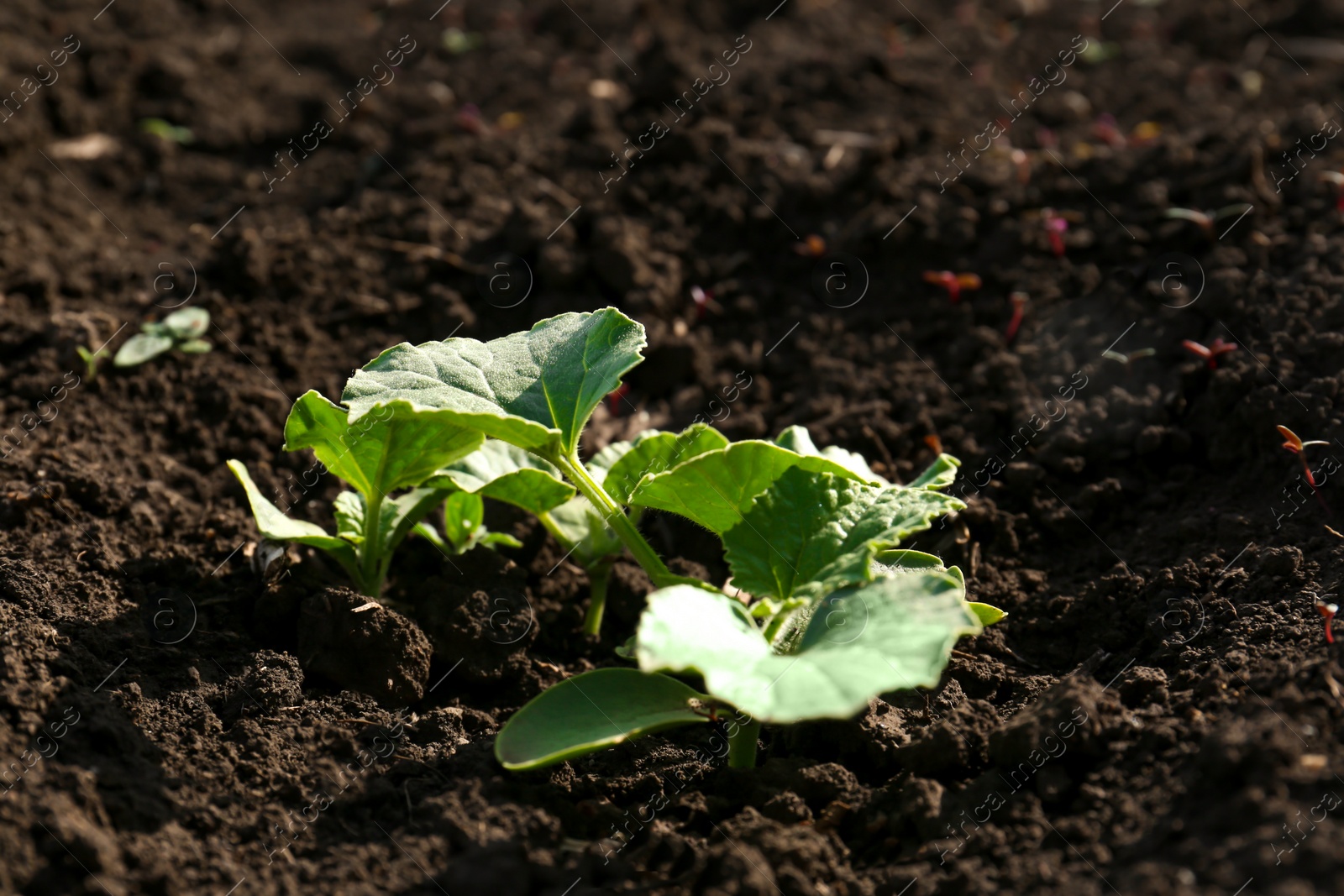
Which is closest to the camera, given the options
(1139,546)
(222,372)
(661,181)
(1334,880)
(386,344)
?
(1334,880)

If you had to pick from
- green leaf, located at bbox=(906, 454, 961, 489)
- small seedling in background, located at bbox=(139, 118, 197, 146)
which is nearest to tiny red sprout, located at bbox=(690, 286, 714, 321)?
green leaf, located at bbox=(906, 454, 961, 489)

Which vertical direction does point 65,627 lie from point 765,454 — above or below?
above

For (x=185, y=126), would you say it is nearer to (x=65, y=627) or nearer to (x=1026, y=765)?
(x=65, y=627)

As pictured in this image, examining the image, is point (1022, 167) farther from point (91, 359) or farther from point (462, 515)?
point (91, 359)

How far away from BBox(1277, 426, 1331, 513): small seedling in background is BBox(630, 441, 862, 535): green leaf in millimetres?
1087

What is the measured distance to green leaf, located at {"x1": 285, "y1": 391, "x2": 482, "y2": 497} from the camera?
7.65 ft

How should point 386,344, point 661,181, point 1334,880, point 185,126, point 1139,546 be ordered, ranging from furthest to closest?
point 185,126 < point 661,181 < point 386,344 < point 1139,546 < point 1334,880

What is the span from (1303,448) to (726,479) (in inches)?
60.3

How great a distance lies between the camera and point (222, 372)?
3.31 m

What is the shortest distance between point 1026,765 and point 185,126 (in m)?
4.41

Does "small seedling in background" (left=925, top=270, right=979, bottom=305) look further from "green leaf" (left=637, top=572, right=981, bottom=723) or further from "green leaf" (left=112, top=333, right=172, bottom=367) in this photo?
"green leaf" (left=112, top=333, right=172, bottom=367)

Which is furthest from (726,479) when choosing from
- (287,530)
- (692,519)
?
(287,530)

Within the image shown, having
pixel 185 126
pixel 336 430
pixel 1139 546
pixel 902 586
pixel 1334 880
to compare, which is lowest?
pixel 1139 546

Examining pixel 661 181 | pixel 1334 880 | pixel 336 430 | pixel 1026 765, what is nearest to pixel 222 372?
pixel 336 430
